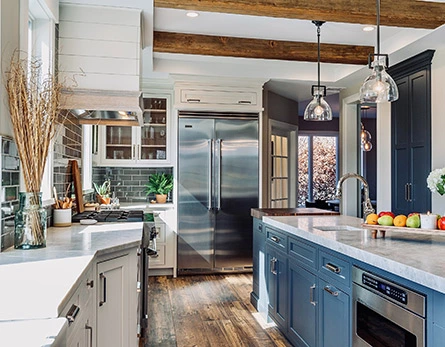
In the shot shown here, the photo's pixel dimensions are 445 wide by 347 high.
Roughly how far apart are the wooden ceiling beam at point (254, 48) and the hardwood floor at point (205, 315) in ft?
8.34

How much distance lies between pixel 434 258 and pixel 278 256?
1.60m

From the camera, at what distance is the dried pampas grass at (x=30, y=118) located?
80.4 inches

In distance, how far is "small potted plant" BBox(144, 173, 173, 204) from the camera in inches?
215

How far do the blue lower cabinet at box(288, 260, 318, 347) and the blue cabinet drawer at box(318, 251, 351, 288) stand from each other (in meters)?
0.15

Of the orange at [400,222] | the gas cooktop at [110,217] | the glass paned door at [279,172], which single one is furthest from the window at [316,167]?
the orange at [400,222]

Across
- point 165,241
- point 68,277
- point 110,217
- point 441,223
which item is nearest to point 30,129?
point 68,277

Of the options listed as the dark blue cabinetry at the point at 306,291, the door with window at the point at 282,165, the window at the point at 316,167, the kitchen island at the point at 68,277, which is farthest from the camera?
the window at the point at 316,167

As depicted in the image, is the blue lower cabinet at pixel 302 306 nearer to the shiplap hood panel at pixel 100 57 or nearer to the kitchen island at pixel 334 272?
the kitchen island at pixel 334 272

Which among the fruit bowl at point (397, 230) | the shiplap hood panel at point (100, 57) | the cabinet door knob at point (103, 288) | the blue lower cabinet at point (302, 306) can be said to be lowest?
the blue lower cabinet at point (302, 306)

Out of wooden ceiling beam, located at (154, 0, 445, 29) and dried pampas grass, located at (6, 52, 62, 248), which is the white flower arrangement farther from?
dried pampas grass, located at (6, 52, 62, 248)

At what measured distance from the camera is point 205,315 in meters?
3.74

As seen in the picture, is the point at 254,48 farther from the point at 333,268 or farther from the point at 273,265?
the point at 333,268

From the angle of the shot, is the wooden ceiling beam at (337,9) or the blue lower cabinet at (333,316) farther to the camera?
the wooden ceiling beam at (337,9)

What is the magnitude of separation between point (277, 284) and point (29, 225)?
197cm
